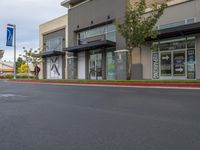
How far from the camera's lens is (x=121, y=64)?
24.2 meters

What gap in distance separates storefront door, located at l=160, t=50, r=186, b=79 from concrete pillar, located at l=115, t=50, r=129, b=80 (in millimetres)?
3904

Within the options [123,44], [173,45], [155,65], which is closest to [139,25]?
[173,45]

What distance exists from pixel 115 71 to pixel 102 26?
6.19 m

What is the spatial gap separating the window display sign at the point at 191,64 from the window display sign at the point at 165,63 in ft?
5.73

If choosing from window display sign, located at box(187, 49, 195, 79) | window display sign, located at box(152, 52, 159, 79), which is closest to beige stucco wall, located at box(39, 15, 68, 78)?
window display sign, located at box(152, 52, 159, 79)

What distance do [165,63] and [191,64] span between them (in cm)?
246

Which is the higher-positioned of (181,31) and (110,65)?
(181,31)

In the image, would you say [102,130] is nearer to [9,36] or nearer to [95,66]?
[95,66]

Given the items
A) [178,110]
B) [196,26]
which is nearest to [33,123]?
[178,110]

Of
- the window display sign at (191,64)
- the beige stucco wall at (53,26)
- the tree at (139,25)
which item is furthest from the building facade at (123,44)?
the beige stucco wall at (53,26)

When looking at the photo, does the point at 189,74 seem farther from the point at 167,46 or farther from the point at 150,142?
the point at 150,142

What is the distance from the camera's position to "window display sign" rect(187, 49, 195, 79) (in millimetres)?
19188

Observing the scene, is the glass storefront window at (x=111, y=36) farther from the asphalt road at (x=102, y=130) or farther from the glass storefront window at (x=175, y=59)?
the asphalt road at (x=102, y=130)

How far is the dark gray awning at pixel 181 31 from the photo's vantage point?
55.8 feet
